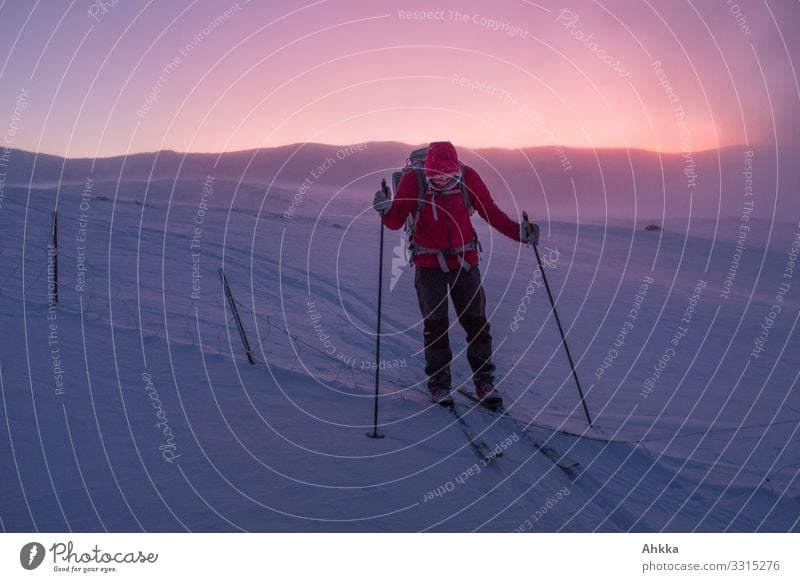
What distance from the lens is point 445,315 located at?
19.7 feet

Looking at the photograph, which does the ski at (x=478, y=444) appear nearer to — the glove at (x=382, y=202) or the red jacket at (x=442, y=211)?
the red jacket at (x=442, y=211)

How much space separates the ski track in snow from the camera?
3.94m

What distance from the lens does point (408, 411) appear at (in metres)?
5.53

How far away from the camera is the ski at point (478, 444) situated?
15.9 ft

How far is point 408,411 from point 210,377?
1.55m

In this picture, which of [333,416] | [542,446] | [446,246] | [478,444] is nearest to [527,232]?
[446,246]

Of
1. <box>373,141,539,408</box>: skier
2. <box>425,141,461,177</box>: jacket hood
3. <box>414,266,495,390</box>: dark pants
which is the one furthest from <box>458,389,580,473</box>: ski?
<box>425,141,461,177</box>: jacket hood

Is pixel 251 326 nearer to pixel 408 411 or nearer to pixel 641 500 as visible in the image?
pixel 408 411

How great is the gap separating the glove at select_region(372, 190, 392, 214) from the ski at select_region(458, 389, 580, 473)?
179 centimetres

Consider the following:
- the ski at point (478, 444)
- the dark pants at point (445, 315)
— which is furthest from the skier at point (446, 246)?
the ski at point (478, 444)

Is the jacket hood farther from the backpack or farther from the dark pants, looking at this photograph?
the dark pants

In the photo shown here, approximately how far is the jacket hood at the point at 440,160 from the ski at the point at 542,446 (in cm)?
192

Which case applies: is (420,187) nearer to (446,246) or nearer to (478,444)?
(446,246)

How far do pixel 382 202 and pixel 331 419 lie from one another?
67.0 inches
